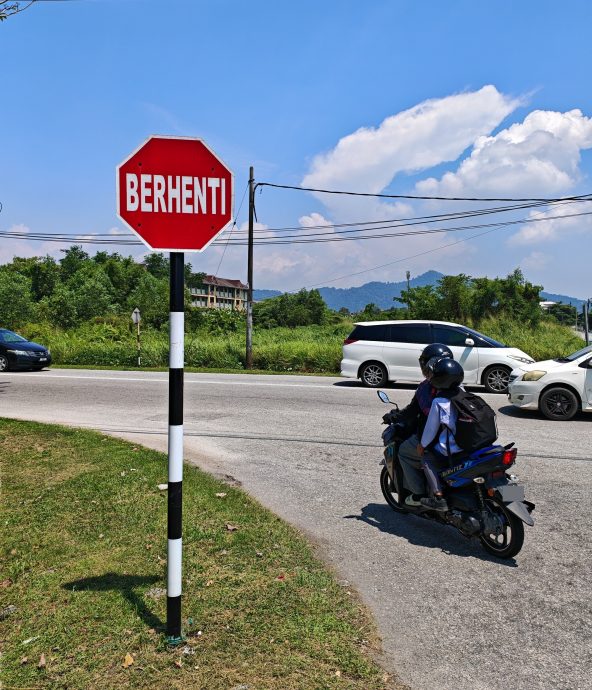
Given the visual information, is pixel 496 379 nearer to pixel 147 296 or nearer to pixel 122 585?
pixel 122 585

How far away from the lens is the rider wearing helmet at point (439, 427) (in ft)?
14.2

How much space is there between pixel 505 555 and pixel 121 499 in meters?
3.50

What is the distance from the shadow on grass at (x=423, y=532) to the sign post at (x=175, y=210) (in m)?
2.39

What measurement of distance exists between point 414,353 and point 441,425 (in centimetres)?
992

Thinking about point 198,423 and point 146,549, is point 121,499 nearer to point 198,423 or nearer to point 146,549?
point 146,549

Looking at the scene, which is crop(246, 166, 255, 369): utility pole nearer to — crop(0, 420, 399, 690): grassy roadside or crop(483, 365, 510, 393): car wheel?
crop(483, 365, 510, 393): car wheel

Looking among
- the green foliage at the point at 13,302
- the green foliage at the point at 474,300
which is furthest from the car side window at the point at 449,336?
the green foliage at the point at 13,302

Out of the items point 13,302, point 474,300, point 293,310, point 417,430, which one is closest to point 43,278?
point 13,302

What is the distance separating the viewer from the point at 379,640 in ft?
10.3

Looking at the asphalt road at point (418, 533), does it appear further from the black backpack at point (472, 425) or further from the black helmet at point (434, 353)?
the black helmet at point (434, 353)

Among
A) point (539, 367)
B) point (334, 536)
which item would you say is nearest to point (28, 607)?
point (334, 536)

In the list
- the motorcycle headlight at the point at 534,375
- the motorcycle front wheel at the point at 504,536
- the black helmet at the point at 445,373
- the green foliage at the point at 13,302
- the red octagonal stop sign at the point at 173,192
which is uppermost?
the green foliage at the point at 13,302

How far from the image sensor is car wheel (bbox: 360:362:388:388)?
14.4 meters

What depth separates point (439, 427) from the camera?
441 centimetres
